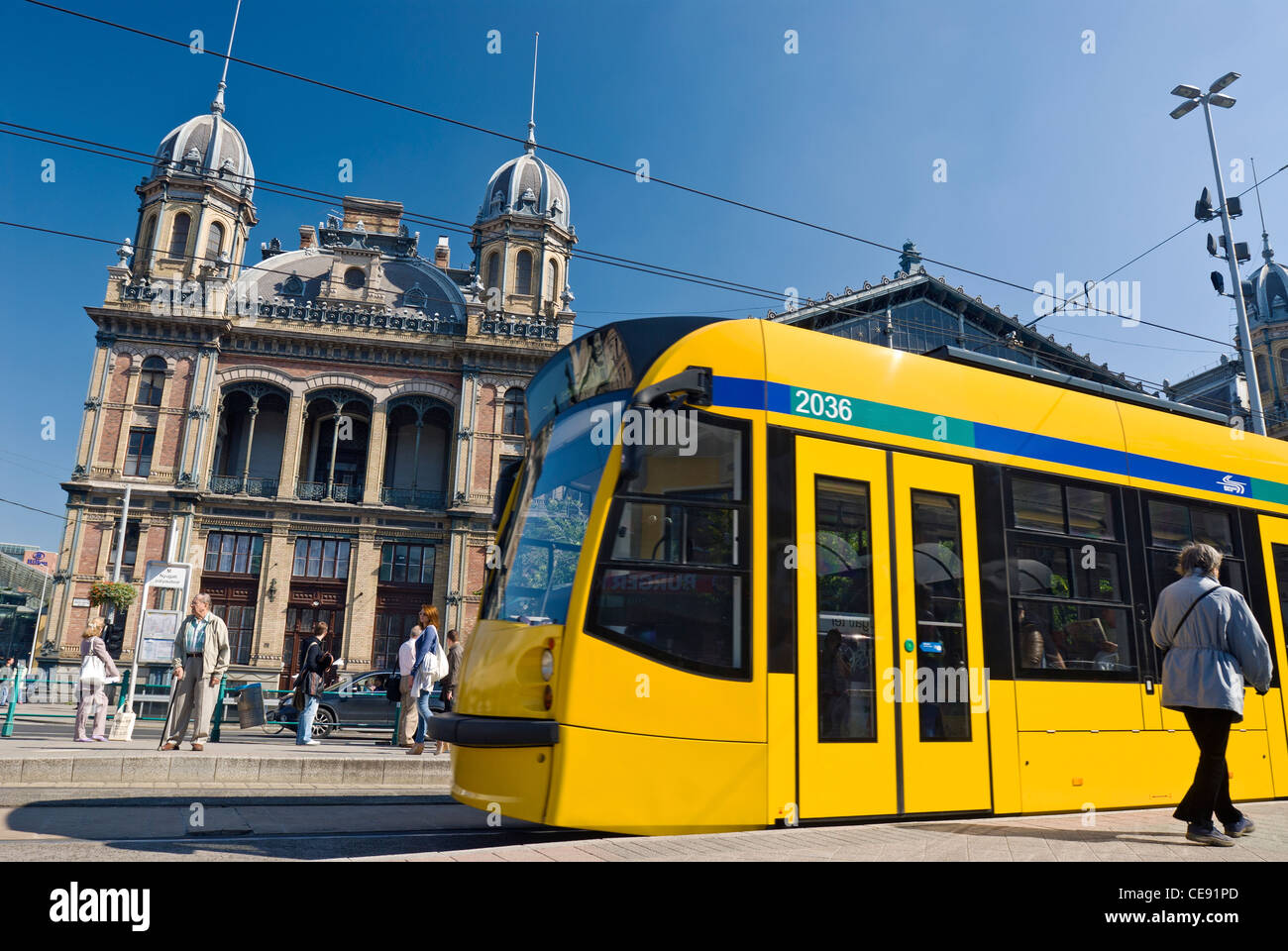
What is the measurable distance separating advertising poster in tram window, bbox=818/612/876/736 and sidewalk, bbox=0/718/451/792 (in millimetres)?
5670

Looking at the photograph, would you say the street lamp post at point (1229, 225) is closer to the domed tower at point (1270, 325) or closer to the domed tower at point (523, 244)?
the domed tower at point (523, 244)

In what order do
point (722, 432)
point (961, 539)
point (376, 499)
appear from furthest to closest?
point (376, 499)
point (961, 539)
point (722, 432)

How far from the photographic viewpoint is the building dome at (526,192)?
3844 centimetres

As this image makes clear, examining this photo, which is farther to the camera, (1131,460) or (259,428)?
(259,428)

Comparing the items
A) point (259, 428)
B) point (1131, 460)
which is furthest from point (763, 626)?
point (259, 428)

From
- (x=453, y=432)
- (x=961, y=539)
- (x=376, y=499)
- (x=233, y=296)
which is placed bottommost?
(x=961, y=539)

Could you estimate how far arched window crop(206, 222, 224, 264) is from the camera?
3528 centimetres

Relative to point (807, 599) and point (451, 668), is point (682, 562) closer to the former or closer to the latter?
point (807, 599)

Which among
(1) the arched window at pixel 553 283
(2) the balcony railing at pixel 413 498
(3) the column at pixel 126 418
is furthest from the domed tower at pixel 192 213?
(1) the arched window at pixel 553 283

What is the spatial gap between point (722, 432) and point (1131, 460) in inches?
153

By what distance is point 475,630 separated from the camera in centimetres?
553

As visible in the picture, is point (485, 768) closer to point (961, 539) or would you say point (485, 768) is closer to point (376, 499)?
point (961, 539)

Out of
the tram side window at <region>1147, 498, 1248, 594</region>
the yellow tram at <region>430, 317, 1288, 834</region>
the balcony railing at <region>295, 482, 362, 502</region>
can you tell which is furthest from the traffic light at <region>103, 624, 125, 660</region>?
the tram side window at <region>1147, 498, 1248, 594</region>
